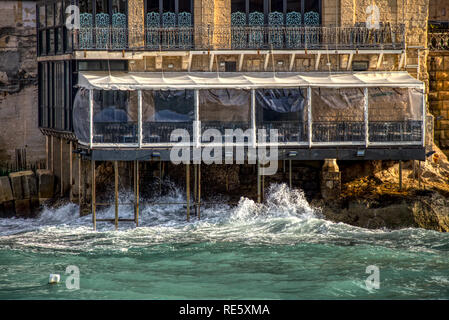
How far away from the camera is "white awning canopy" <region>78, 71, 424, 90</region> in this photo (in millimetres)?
32469

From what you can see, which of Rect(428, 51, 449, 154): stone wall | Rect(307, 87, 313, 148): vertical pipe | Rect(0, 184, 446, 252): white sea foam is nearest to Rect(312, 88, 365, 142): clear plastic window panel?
Rect(307, 87, 313, 148): vertical pipe

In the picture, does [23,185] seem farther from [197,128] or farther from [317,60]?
[317,60]

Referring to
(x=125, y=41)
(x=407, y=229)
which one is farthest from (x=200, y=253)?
(x=125, y=41)

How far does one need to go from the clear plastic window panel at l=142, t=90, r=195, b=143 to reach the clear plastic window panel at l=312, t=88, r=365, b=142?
420cm

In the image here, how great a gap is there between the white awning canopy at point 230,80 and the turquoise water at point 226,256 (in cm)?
396

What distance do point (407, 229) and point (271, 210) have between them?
15.7 ft

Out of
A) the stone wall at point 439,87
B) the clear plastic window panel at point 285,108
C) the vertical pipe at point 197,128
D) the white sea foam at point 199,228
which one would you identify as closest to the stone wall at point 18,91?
the white sea foam at point 199,228

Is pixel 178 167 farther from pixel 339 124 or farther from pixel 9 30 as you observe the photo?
pixel 9 30

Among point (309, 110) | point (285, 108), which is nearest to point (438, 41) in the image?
point (309, 110)

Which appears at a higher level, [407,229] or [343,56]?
[343,56]

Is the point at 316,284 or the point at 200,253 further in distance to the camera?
the point at 200,253

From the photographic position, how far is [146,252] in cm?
2920

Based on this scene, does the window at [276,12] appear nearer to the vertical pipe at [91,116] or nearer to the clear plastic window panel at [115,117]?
the clear plastic window panel at [115,117]
